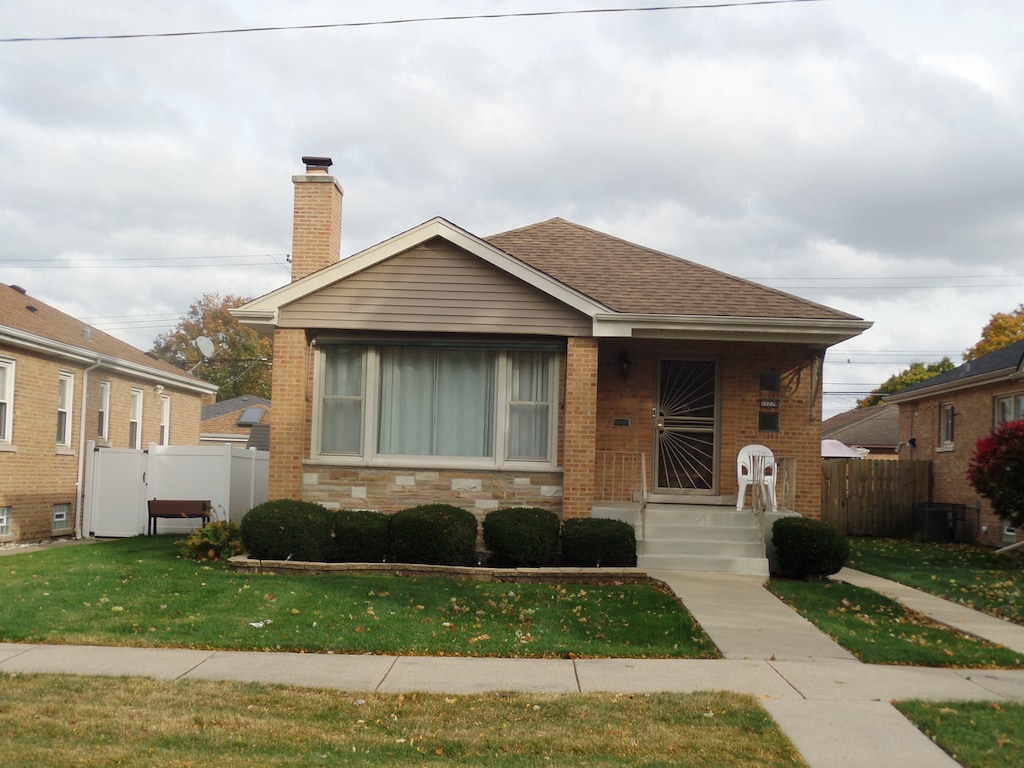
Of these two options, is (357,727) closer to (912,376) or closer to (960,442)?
(960,442)

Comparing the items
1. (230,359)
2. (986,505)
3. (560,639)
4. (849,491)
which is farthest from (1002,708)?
(230,359)

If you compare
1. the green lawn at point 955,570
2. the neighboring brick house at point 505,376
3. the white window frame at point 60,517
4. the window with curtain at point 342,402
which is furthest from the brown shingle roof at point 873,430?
the white window frame at point 60,517

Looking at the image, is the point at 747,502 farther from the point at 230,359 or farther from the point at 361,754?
the point at 230,359

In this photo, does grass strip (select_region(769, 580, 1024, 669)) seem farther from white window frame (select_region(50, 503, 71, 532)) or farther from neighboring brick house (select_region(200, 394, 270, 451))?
neighboring brick house (select_region(200, 394, 270, 451))

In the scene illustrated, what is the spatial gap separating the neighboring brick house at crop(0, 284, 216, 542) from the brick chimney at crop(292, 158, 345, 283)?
5.24 metres

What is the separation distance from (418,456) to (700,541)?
407 centimetres

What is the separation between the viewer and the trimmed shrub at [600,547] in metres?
12.4

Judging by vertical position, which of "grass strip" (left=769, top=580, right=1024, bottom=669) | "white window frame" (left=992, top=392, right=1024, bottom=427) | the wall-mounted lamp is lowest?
"grass strip" (left=769, top=580, right=1024, bottom=669)

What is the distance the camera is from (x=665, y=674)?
7.89m

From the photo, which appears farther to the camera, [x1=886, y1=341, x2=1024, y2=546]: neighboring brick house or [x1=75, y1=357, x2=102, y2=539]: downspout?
[x1=886, y1=341, x2=1024, y2=546]: neighboring brick house

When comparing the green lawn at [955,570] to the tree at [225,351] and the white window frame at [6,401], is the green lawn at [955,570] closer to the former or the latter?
the white window frame at [6,401]

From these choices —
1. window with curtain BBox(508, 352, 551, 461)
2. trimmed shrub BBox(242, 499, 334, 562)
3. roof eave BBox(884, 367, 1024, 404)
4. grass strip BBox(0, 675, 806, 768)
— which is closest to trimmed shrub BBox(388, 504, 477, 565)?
trimmed shrub BBox(242, 499, 334, 562)

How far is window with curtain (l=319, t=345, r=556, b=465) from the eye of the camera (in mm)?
14250

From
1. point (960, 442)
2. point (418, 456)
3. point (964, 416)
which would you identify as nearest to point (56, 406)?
point (418, 456)
